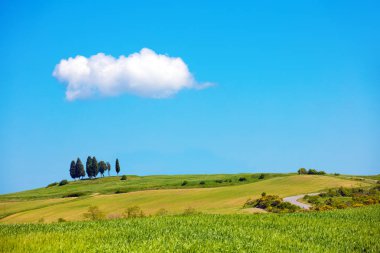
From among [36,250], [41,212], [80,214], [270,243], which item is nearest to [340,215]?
[270,243]

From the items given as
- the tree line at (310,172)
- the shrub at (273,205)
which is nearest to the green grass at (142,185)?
the tree line at (310,172)

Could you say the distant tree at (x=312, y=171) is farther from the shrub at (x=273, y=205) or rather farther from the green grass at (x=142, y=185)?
the shrub at (x=273, y=205)

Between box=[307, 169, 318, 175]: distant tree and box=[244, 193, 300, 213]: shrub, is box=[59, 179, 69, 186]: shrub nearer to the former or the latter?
box=[307, 169, 318, 175]: distant tree

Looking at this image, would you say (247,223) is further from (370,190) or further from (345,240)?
(370,190)

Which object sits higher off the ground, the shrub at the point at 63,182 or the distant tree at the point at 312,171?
the shrub at the point at 63,182

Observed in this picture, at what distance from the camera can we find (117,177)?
198 m

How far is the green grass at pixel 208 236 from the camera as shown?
19109 mm

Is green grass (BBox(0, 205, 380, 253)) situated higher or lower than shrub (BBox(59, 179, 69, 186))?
lower

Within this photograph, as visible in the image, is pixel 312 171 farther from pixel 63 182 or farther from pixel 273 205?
pixel 63 182

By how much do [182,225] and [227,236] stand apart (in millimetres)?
4619

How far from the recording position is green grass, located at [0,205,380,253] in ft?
62.7

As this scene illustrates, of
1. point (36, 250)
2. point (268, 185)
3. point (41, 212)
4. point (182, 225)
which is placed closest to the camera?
point (36, 250)

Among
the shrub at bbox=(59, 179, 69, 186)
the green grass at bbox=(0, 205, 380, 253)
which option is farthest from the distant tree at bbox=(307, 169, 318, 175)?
the shrub at bbox=(59, 179, 69, 186)

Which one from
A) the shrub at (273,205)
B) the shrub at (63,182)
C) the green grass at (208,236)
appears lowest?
the shrub at (273,205)
